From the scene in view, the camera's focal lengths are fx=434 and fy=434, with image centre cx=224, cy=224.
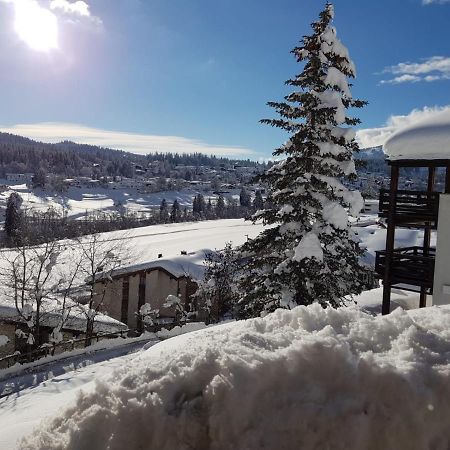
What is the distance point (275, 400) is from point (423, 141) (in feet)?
33.0

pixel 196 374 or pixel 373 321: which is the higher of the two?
pixel 373 321

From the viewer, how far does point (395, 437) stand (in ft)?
7.53

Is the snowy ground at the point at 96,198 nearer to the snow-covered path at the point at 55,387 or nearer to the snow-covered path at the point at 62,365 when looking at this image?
the snow-covered path at the point at 62,365

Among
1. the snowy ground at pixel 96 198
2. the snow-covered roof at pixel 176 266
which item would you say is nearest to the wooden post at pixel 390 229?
the snow-covered roof at pixel 176 266

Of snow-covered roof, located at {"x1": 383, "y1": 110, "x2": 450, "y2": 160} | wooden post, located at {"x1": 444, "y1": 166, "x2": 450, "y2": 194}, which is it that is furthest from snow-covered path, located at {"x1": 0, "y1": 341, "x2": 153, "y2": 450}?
wooden post, located at {"x1": 444, "y1": 166, "x2": 450, "y2": 194}

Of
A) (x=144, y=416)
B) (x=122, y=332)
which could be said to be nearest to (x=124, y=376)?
(x=144, y=416)

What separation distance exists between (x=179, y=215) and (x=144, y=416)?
4753 inches

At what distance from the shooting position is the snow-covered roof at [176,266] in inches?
1271

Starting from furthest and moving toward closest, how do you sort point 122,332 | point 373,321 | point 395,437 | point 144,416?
point 122,332
point 373,321
point 144,416
point 395,437

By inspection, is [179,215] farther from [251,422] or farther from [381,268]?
[251,422]

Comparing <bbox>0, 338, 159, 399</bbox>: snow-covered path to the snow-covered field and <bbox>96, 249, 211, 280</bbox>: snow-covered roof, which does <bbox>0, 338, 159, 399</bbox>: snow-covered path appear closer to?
<bbox>96, 249, 211, 280</bbox>: snow-covered roof

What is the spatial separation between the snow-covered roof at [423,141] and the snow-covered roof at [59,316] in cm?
1819

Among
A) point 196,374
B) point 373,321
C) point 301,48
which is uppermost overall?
point 301,48

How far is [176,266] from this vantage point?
114ft
